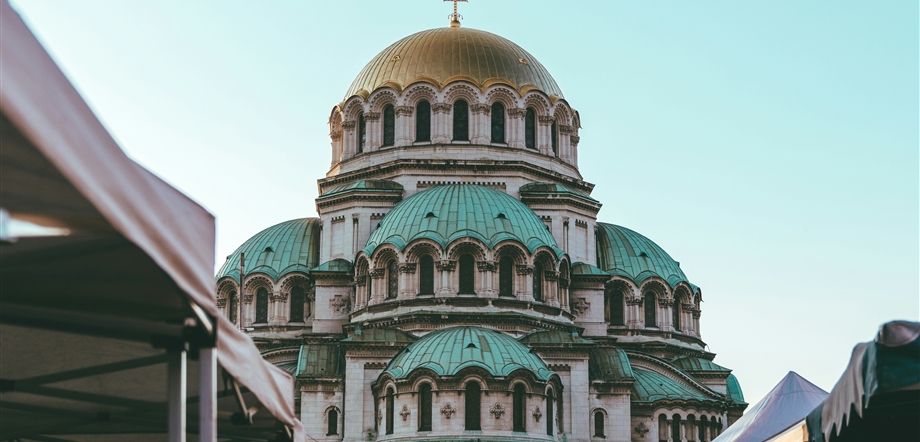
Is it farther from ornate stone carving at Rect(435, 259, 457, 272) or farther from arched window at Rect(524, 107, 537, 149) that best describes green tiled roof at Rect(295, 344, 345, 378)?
arched window at Rect(524, 107, 537, 149)

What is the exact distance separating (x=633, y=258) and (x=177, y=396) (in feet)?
125

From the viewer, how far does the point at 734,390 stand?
4547 cm

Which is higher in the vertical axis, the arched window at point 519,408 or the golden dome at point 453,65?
the golden dome at point 453,65

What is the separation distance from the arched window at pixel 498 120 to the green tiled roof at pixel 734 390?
40.5 ft

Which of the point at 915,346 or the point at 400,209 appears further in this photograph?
the point at 400,209

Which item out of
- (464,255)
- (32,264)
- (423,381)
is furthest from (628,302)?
(32,264)

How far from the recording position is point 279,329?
4097 cm

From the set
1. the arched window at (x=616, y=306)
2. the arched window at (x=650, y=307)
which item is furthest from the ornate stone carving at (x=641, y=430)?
the arched window at (x=650, y=307)

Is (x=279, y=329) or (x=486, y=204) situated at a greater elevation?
(x=486, y=204)

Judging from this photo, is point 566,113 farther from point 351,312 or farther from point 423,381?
point 423,381

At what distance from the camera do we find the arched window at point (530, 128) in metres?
43.1

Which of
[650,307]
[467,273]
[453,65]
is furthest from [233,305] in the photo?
[650,307]

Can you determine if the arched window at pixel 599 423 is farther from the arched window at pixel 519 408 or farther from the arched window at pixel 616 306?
the arched window at pixel 616 306

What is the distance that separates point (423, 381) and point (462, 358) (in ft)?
4.04
